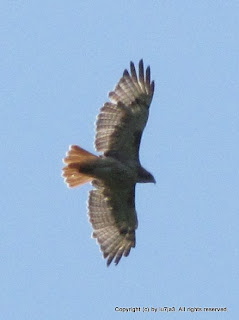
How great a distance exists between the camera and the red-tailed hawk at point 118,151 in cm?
1483

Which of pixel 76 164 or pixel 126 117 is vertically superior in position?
pixel 126 117

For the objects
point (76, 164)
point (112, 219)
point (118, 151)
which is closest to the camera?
point (76, 164)

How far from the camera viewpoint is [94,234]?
15.8 meters

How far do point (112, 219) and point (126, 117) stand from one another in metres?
1.74

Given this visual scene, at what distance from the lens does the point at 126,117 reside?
49.7ft

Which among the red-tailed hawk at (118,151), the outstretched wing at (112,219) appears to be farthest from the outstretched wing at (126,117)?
the outstretched wing at (112,219)

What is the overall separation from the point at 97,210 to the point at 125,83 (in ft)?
6.81

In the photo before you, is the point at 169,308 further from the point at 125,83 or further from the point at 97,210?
the point at 125,83

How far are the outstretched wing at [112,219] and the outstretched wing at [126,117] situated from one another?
65 centimetres

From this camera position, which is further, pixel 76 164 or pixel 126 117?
pixel 126 117

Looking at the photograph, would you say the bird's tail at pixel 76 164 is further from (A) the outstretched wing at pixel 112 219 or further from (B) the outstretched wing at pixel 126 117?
(A) the outstretched wing at pixel 112 219

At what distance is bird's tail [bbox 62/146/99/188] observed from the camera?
48.1 ft

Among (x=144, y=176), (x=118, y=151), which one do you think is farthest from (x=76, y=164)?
(x=144, y=176)

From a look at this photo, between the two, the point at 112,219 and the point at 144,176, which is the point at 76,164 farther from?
the point at 112,219
